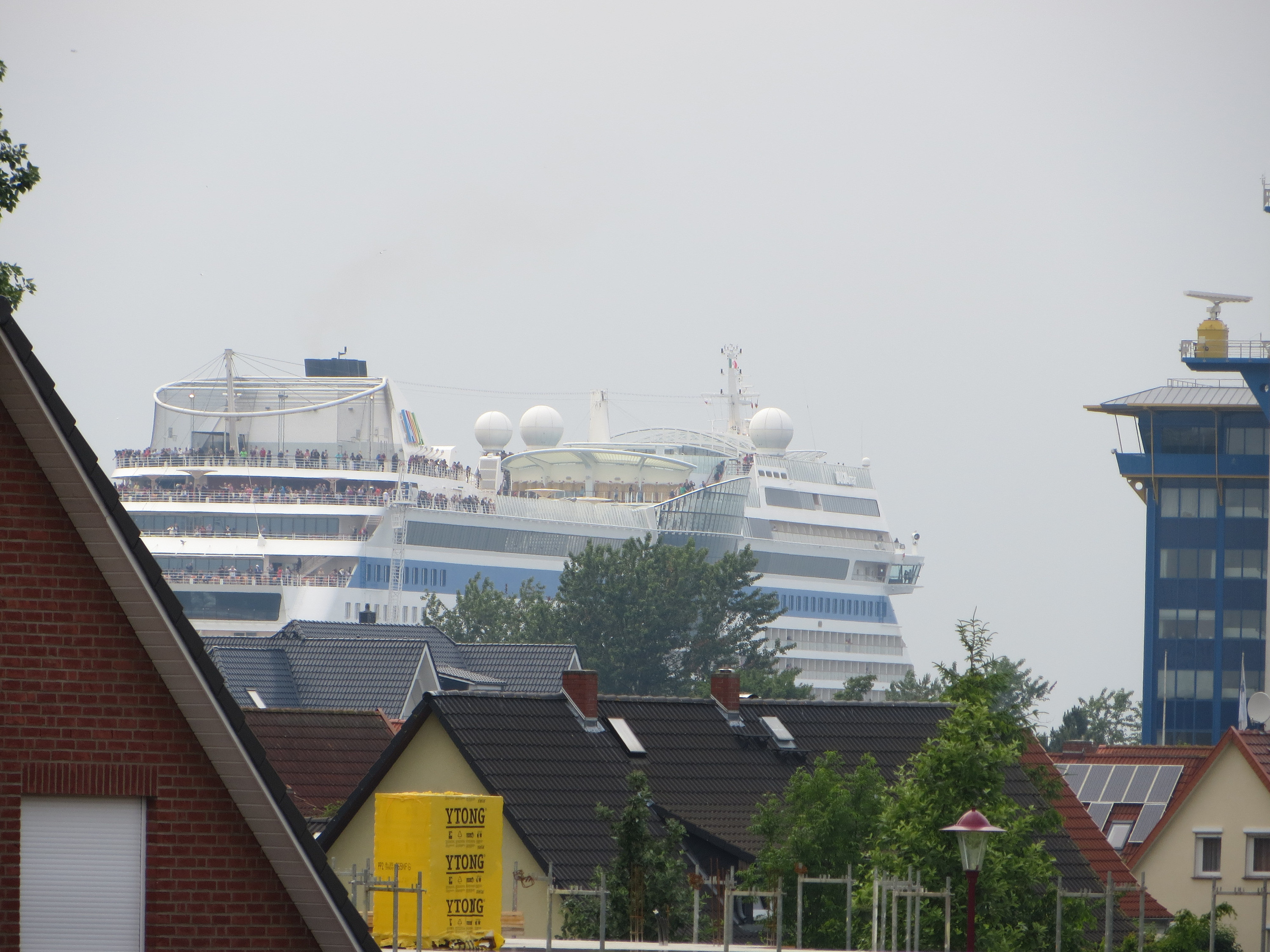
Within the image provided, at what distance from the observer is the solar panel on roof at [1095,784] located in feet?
125

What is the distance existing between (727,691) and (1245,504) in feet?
254

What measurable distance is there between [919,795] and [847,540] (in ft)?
383

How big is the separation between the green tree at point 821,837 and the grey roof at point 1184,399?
7855 cm

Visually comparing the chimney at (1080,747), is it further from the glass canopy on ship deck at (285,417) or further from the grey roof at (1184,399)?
the glass canopy on ship deck at (285,417)

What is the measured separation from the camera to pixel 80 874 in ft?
25.3

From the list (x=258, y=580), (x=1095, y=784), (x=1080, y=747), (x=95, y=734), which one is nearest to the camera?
(x=95, y=734)

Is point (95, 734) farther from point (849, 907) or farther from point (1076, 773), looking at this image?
point (1076, 773)

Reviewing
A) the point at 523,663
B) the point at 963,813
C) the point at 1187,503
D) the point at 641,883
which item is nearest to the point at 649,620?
the point at 1187,503

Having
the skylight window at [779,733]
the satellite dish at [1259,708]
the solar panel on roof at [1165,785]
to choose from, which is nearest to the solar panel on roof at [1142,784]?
the solar panel on roof at [1165,785]

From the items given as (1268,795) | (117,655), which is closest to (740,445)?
(1268,795)

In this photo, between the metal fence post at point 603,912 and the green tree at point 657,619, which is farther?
the green tree at point 657,619

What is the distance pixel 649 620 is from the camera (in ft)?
276

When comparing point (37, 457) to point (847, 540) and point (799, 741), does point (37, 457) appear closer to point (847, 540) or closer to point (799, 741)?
point (799, 741)

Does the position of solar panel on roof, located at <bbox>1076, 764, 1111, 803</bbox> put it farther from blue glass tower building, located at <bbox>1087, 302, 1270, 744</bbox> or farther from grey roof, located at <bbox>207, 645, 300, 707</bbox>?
blue glass tower building, located at <bbox>1087, 302, 1270, 744</bbox>
